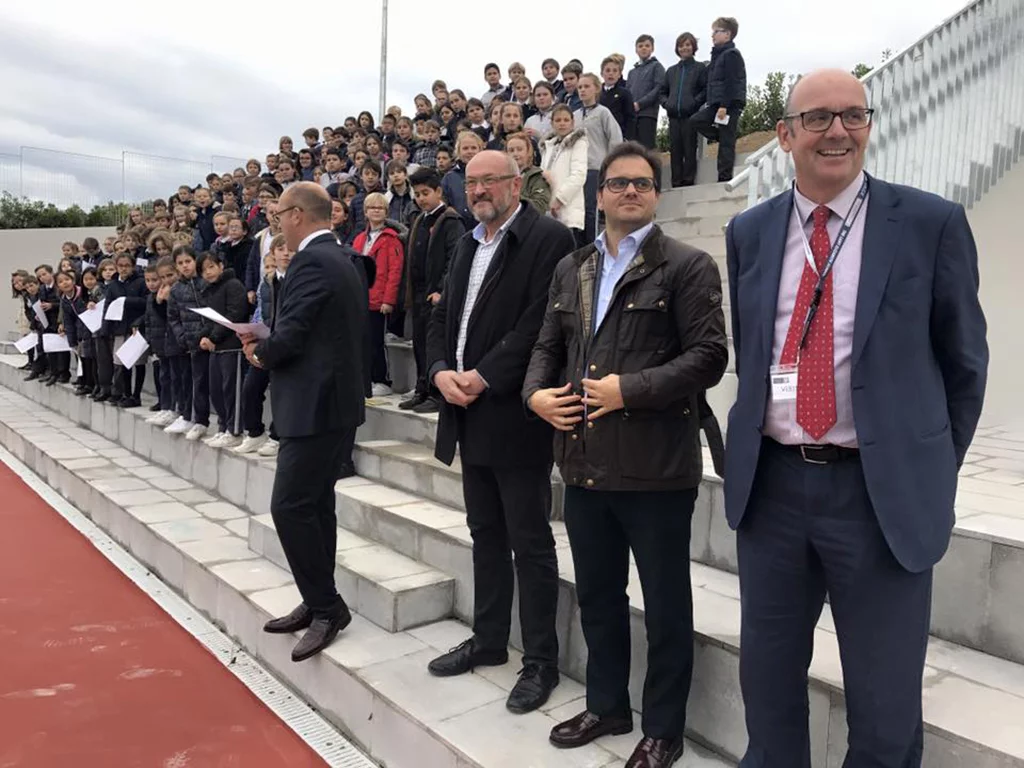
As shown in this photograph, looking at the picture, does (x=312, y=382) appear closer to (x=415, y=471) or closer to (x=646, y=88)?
(x=415, y=471)

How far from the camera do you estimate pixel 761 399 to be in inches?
68.5

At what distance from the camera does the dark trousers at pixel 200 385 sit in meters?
6.27

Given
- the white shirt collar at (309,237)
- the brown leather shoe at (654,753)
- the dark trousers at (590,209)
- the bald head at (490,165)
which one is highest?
the dark trousers at (590,209)

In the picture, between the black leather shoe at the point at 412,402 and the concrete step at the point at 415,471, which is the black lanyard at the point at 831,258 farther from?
the black leather shoe at the point at 412,402

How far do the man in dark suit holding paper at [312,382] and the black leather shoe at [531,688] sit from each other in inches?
36.1

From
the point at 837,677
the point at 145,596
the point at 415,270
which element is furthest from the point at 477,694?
the point at 415,270

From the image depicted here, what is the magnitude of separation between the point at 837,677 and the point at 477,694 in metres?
1.23

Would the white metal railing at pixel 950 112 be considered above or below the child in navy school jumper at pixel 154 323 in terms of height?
above

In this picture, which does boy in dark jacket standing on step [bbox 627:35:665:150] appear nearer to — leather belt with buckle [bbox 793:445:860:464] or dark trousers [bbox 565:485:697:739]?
dark trousers [bbox 565:485:697:739]

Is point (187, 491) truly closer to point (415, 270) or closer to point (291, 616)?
point (415, 270)

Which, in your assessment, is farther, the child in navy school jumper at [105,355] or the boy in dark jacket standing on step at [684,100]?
the child in navy school jumper at [105,355]

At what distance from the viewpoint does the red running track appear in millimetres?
2840

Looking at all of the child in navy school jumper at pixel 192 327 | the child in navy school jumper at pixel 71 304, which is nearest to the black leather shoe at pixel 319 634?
the child in navy school jumper at pixel 192 327

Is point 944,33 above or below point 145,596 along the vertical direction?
above
